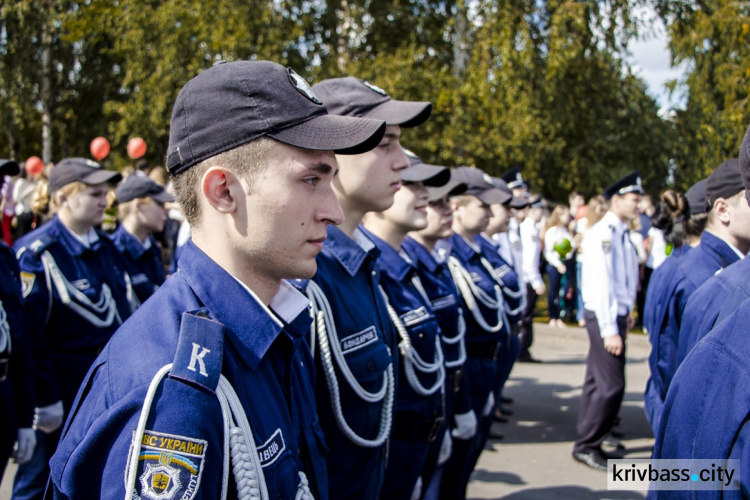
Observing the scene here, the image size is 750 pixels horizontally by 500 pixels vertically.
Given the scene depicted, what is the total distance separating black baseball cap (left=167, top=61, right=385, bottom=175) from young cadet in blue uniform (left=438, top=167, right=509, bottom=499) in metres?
3.07

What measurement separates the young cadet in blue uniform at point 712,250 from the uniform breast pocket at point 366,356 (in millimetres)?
2152

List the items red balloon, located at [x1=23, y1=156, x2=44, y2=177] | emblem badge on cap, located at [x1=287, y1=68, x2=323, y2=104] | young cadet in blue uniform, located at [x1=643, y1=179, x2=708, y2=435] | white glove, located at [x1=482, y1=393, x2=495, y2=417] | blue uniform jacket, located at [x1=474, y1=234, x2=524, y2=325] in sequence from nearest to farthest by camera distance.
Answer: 1. emblem badge on cap, located at [x1=287, y1=68, x2=323, y2=104]
2. young cadet in blue uniform, located at [x1=643, y1=179, x2=708, y2=435]
3. white glove, located at [x1=482, y1=393, x2=495, y2=417]
4. blue uniform jacket, located at [x1=474, y1=234, x2=524, y2=325]
5. red balloon, located at [x1=23, y1=156, x2=44, y2=177]

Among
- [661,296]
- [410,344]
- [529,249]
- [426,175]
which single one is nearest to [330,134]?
[410,344]

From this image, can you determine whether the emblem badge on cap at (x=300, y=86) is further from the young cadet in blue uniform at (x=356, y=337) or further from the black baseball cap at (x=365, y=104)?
the black baseball cap at (x=365, y=104)

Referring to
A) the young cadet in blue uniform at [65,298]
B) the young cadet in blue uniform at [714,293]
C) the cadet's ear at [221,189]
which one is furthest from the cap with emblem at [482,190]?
the cadet's ear at [221,189]

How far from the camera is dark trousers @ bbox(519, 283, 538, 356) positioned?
9875mm

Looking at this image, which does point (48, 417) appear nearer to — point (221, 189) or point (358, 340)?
point (358, 340)

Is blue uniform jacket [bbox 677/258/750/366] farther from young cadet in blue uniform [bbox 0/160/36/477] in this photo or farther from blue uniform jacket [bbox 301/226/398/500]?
young cadet in blue uniform [bbox 0/160/36/477]

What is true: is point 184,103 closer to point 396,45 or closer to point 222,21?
point 222,21

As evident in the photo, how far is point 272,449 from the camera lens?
1.63 m

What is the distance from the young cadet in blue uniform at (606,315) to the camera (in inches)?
239

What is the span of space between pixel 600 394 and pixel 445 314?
253 centimetres

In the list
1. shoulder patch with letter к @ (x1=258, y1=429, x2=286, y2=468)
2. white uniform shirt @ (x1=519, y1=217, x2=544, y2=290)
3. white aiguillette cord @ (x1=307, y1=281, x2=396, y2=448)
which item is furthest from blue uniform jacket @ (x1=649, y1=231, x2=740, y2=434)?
white uniform shirt @ (x1=519, y1=217, x2=544, y2=290)

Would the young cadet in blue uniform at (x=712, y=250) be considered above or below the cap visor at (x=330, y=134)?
below
